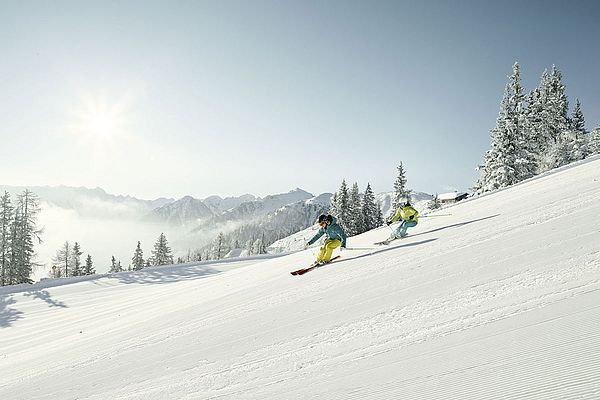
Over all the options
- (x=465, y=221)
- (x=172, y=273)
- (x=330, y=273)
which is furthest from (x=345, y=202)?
(x=330, y=273)

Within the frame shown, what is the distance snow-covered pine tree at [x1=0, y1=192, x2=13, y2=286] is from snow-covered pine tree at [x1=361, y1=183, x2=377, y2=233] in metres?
46.0

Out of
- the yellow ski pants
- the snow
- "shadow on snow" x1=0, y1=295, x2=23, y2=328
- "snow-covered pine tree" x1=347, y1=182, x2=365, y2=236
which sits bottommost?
"shadow on snow" x1=0, y1=295, x2=23, y2=328

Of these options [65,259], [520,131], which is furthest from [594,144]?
[65,259]

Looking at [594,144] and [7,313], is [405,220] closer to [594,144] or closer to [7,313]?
[7,313]

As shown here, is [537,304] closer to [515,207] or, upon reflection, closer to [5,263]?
[515,207]

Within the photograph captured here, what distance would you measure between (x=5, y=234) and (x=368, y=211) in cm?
Result: 4874

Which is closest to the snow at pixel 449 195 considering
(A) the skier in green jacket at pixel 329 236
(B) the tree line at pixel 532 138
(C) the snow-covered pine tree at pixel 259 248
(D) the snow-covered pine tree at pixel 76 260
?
(B) the tree line at pixel 532 138

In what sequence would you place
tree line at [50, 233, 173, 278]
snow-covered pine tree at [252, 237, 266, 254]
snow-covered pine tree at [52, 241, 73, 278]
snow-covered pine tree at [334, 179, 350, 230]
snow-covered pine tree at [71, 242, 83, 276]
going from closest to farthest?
snow-covered pine tree at [334, 179, 350, 230] < snow-covered pine tree at [71, 242, 83, 276] < tree line at [50, 233, 173, 278] < snow-covered pine tree at [52, 241, 73, 278] < snow-covered pine tree at [252, 237, 266, 254]

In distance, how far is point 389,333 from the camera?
14.7 feet

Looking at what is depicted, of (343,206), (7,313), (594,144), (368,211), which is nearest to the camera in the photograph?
(7,313)

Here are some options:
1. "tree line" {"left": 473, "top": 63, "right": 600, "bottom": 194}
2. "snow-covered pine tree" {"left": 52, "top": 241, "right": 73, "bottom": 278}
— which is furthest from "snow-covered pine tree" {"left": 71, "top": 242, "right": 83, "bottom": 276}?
"tree line" {"left": 473, "top": 63, "right": 600, "bottom": 194}

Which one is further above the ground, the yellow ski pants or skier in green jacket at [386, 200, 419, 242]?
skier in green jacket at [386, 200, 419, 242]

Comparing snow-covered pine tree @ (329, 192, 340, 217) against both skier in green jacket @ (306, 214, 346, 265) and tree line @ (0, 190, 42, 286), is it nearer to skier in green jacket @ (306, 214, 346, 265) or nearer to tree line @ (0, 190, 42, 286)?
skier in green jacket @ (306, 214, 346, 265)

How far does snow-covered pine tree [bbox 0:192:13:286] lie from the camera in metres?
33.0
